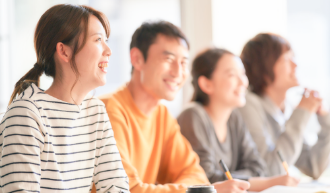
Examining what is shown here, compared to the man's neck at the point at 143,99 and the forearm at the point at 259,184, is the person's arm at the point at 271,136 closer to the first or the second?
the forearm at the point at 259,184

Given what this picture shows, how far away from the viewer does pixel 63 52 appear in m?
0.88

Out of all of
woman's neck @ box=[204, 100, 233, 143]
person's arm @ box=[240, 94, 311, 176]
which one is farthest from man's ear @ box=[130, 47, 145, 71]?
person's arm @ box=[240, 94, 311, 176]

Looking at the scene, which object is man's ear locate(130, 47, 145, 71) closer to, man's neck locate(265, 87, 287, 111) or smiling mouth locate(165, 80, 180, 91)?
smiling mouth locate(165, 80, 180, 91)

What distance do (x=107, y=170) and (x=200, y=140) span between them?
581 mm

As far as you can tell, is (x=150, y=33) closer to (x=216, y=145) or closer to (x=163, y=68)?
(x=163, y=68)

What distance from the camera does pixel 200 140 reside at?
145 centimetres

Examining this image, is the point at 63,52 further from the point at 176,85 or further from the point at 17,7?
the point at 17,7

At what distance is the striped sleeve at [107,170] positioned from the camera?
36.9 inches

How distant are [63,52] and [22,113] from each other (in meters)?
0.18

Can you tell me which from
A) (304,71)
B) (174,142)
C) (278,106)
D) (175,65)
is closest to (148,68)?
(175,65)

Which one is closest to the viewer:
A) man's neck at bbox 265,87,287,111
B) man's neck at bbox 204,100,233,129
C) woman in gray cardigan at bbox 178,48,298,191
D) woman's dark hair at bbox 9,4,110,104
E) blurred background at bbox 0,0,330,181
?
woman's dark hair at bbox 9,4,110,104

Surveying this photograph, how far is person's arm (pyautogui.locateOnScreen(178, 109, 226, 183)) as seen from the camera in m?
1.38

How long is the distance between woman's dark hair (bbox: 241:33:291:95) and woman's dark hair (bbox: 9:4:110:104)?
1.15 m

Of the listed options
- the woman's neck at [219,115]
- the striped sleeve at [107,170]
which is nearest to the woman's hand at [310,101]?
the woman's neck at [219,115]
